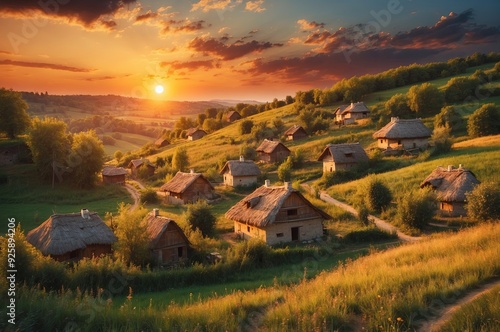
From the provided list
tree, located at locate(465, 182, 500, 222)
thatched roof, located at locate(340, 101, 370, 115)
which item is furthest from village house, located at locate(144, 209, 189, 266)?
thatched roof, located at locate(340, 101, 370, 115)

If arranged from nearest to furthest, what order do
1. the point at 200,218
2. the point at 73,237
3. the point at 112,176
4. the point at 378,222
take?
the point at 73,237 < the point at 200,218 < the point at 378,222 < the point at 112,176

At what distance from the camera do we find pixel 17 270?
49.1 feet

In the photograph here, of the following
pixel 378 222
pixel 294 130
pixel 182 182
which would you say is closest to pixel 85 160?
pixel 182 182

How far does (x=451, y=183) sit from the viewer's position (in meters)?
30.9

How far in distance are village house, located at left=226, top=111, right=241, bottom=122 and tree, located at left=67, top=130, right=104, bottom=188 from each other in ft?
179

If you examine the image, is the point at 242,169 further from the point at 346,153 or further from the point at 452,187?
the point at 452,187

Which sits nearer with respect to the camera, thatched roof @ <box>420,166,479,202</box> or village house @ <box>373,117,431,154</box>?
thatched roof @ <box>420,166,479,202</box>

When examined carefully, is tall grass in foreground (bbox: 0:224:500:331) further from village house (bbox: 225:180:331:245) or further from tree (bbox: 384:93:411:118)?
tree (bbox: 384:93:411:118)

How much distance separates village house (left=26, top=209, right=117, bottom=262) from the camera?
886 inches

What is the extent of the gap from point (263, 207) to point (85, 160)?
29647 mm

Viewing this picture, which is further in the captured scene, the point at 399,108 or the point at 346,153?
the point at 399,108

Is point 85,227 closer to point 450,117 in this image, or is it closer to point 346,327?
point 346,327

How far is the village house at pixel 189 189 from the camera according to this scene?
42.8 metres

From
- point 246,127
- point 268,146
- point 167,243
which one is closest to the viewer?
point 167,243
